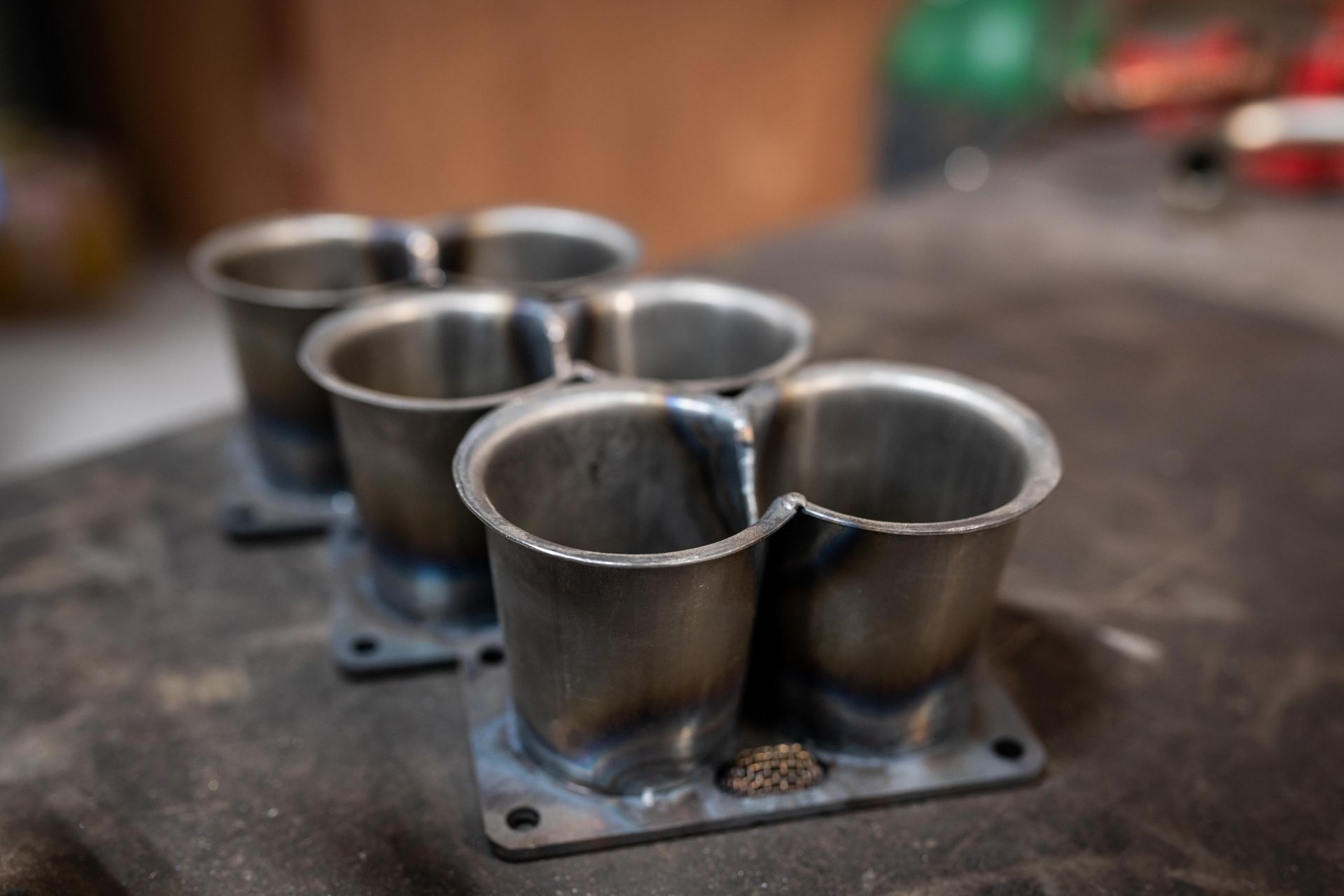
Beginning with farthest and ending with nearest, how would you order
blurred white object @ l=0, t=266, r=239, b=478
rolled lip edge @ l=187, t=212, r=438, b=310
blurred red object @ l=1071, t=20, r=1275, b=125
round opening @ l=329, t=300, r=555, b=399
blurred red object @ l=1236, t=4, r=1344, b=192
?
blurred white object @ l=0, t=266, r=239, b=478, blurred red object @ l=1071, t=20, r=1275, b=125, blurred red object @ l=1236, t=4, r=1344, b=192, rolled lip edge @ l=187, t=212, r=438, b=310, round opening @ l=329, t=300, r=555, b=399

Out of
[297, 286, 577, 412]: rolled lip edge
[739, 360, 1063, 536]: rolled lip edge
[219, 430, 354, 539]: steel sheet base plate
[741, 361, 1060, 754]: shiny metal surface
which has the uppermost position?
[297, 286, 577, 412]: rolled lip edge

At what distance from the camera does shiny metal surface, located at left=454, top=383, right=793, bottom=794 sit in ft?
1.87

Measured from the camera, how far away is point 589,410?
0.69 meters

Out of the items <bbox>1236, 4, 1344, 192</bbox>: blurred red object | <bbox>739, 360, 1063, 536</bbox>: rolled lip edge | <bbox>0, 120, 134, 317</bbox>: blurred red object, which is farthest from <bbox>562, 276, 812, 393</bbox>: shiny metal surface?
<bbox>0, 120, 134, 317</bbox>: blurred red object

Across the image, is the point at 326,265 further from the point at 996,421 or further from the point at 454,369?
the point at 996,421

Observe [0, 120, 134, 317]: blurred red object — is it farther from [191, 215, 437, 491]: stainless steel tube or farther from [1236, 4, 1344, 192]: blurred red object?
[1236, 4, 1344, 192]: blurred red object

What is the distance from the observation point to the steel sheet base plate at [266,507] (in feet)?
2.84

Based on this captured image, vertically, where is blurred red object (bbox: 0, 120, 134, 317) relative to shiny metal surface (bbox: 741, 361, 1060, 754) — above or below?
below

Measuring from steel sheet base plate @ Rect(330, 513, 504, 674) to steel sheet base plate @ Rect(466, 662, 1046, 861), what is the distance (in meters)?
0.05

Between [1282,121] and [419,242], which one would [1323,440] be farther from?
[419,242]

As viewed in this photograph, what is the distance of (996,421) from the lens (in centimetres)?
69

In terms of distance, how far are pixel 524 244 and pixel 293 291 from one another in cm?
22

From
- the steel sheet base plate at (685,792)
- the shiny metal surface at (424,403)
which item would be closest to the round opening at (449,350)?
the shiny metal surface at (424,403)

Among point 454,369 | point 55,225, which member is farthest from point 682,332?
point 55,225
